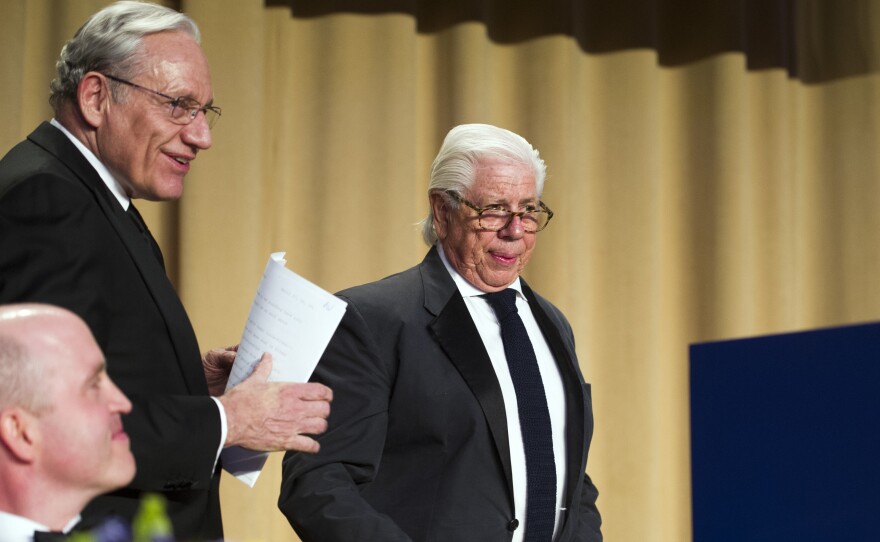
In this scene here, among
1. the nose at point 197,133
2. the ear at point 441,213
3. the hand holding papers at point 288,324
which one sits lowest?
the hand holding papers at point 288,324

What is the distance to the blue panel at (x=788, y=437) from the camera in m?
1.41

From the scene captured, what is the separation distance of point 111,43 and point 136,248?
1.12ft

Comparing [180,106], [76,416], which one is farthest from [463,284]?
[76,416]

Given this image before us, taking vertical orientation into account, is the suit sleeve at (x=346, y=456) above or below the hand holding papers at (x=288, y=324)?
below

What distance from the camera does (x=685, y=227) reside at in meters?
4.25

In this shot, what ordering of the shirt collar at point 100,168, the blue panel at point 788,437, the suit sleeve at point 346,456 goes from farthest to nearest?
the suit sleeve at point 346,456, the shirt collar at point 100,168, the blue panel at point 788,437

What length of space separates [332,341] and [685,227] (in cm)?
245

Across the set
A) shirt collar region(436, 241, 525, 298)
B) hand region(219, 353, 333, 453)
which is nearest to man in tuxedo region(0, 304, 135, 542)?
hand region(219, 353, 333, 453)

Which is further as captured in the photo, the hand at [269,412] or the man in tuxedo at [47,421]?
the hand at [269,412]

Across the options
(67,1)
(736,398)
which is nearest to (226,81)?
(67,1)

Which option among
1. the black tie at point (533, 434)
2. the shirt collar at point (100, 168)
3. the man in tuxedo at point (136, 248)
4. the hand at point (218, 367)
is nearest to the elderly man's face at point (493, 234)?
the black tie at point (533, 434)

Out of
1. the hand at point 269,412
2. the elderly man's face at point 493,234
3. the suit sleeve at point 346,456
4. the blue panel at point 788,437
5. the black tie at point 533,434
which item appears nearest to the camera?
the blue panel at point 788,437

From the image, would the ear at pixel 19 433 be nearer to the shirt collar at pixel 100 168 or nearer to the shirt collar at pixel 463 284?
the shirt collar at pixel 100 168

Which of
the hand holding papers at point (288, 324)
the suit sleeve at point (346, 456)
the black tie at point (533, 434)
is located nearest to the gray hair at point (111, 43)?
the hand holding papers at point (288, 324)
